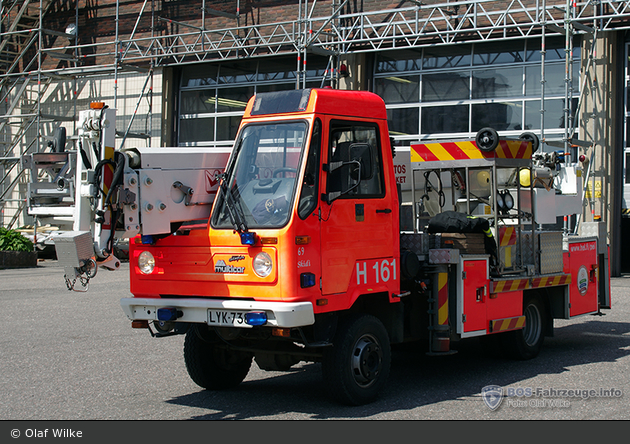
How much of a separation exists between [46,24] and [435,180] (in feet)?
69.5

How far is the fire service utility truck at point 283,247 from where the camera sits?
20.1 ft

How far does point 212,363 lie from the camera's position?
7.30 meters

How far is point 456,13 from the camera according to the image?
19.6m

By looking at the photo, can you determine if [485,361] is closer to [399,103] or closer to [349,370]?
[349,370]

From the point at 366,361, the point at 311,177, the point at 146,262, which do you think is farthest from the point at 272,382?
the point at 311,177

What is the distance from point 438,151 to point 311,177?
3066 mm

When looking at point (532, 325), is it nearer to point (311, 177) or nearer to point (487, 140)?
point (487, 140)

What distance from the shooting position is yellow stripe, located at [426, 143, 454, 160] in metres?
8.93

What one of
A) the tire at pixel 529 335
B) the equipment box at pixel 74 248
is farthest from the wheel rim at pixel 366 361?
the tire at pixel 529 335

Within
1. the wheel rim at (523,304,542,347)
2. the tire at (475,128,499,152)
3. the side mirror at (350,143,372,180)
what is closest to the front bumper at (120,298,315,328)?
the side mirror at (350,143,372,180)

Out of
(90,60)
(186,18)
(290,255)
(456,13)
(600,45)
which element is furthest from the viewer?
(90,60)

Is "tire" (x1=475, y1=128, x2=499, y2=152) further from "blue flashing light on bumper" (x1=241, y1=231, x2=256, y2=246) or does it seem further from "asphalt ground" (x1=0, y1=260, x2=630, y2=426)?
"blue flashing light on bumper" (x1=241, y1=231, x2=256, y2=246)

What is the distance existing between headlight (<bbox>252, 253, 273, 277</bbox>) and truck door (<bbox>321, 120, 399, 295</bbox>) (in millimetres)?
477
